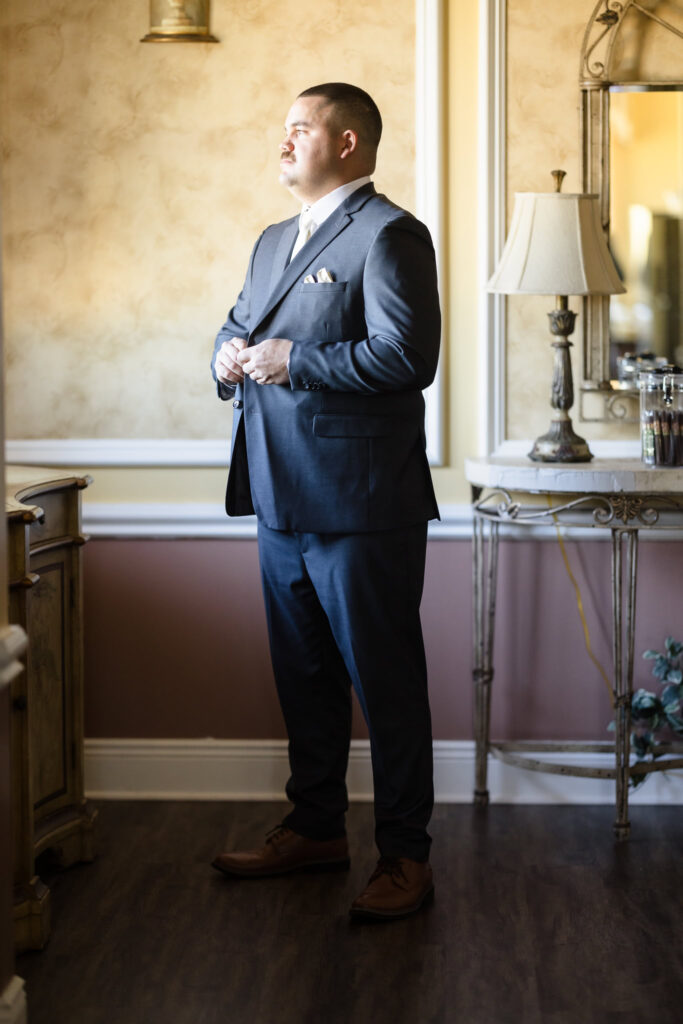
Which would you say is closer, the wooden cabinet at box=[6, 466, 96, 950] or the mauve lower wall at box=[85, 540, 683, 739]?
the wooden cabinet at box=[6, 466, 96, 950]

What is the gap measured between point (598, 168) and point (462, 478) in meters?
0.87

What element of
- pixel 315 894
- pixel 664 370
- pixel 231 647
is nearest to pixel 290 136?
pixel 664 370

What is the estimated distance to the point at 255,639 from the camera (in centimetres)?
318

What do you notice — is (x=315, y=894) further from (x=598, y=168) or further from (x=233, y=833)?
(x=598, y=168)

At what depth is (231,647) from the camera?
319 centimetres

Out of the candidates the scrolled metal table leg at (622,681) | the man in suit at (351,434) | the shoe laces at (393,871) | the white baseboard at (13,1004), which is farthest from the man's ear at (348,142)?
the white baseboard at (13,1004)

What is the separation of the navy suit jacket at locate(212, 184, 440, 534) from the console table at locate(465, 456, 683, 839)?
0.43 metres

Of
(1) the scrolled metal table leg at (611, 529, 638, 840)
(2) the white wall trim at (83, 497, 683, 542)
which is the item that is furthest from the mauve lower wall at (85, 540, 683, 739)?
(1) the scrolled metal table leg at (611, 529, 638, 840)

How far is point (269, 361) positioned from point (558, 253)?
84 cm

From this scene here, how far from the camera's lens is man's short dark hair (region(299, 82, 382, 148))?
2424 mm

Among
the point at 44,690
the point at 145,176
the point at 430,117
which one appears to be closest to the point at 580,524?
the point at 430,117

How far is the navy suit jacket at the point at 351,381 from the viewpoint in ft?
7.58

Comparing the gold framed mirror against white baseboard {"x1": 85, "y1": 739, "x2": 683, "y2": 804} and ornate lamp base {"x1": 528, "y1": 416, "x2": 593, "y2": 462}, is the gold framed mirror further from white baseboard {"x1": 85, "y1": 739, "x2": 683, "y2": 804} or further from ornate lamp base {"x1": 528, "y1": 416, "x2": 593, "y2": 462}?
white baseboard {"x1": 85, "y1": 739, "x2": 683, "y2": 804}

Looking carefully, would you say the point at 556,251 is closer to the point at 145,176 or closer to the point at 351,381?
the point at 351,381
